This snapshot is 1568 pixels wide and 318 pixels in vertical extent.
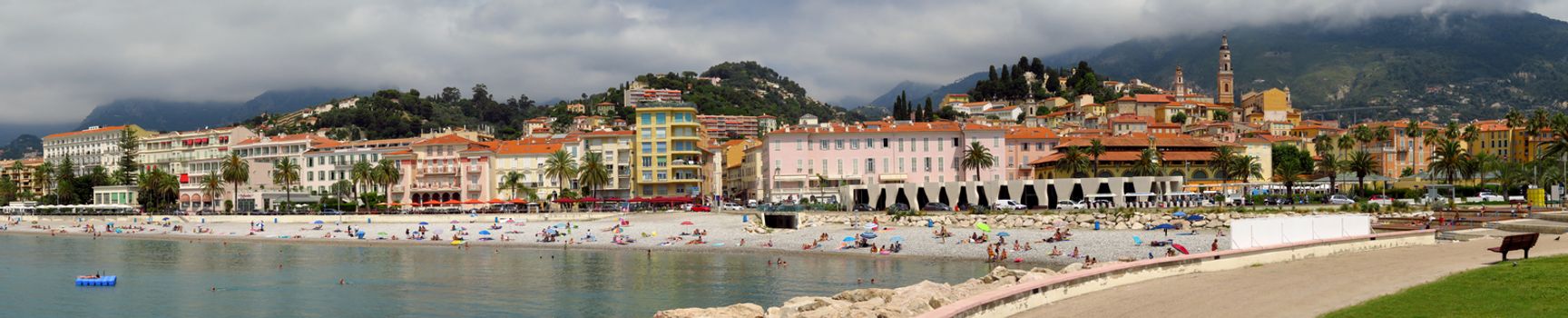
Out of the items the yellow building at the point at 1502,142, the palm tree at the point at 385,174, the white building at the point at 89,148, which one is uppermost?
the white building at the point at 89,148

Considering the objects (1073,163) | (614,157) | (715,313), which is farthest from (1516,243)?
(614,157)

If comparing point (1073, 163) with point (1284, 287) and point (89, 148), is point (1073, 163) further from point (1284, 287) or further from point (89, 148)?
point (89, 148)

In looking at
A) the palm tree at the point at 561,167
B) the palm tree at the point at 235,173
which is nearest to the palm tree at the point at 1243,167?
the palm tree at the point at 561,167

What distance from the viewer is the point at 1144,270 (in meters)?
21.0

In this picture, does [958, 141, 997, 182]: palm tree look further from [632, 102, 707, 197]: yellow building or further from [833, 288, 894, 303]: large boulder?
[833, 288, 894, 303]: large boulder

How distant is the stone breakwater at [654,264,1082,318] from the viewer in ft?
62.9

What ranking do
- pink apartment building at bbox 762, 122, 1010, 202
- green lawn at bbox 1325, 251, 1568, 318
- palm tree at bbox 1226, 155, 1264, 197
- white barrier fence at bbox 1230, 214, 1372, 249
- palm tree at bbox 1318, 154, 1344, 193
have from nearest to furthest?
1. green lawn at bbox 1325, 251, 1568, 318
2. white barrier fence at bbox 1230, 214, 1372, 249
3. palm tree at bbox 1318, 154, 1344, 193
4. palm tree at bbox 1226, 155, 1264, 197
5. pink apartment building at bbox 762, 122, 1010, 202

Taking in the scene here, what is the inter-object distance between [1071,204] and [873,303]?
137 feet

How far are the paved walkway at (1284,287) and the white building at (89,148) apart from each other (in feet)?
432

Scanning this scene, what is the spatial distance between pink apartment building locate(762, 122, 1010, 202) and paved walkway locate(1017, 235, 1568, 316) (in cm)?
5418

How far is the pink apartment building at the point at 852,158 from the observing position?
78.3 meters

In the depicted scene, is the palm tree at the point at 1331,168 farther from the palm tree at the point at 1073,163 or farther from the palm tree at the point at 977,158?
the palm tree at the point at 1073,163

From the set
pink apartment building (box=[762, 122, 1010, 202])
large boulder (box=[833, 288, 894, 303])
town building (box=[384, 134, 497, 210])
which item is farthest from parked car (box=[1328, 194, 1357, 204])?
town building (box=[384, 134, 497, 210])

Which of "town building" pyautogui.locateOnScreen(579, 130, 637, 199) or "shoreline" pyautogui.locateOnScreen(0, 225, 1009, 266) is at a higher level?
"town building" pyautogui.locateOnScreen(579, 130, 637, 199)
